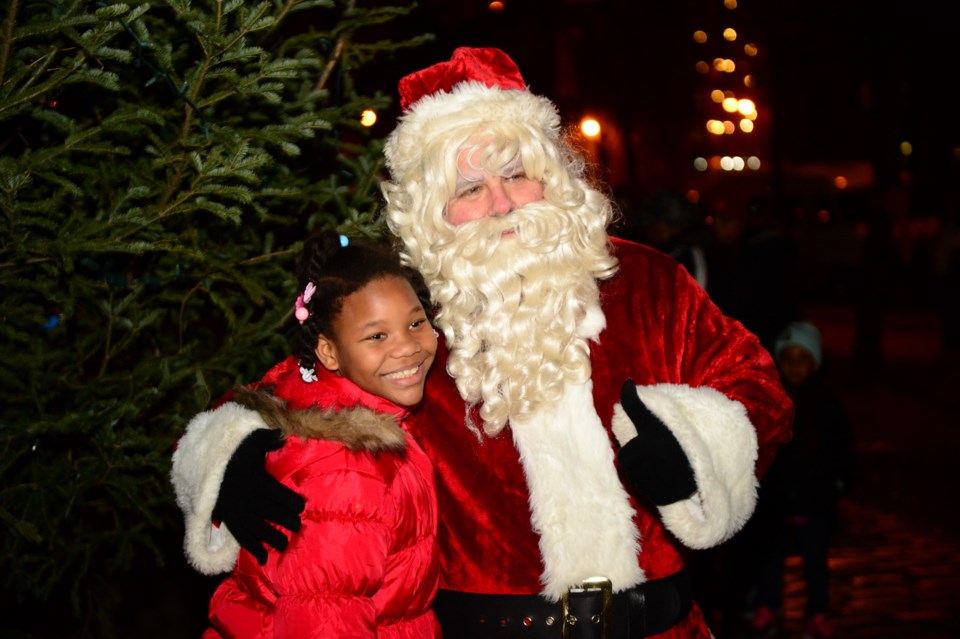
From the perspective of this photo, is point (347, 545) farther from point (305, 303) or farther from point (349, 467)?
point (305, 303)

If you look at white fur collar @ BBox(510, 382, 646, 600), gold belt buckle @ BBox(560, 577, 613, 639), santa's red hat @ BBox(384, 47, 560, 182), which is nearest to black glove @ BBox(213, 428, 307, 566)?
white fur collar @ BBox(510, 382, 646, 600)

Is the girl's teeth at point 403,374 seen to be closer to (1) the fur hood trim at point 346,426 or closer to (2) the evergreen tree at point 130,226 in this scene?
(1) the fur hood trim at point 346,426

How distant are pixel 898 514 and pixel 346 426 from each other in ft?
19.9

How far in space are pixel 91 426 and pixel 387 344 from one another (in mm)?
1189

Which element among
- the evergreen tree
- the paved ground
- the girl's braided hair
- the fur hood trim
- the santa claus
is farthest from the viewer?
the paved ground

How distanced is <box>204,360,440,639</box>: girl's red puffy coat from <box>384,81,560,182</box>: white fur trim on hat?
80 centimetres

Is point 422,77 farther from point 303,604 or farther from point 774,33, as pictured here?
point 774,33

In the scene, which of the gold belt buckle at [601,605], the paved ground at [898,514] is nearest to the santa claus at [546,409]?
the gold belt buckle at [601,605]

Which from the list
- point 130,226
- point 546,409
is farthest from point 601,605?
point 130,226

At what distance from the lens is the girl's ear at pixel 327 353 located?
8.49 feet

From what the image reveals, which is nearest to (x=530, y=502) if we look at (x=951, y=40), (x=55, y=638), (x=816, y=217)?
(x=55, y=638)

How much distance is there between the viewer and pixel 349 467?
227cm

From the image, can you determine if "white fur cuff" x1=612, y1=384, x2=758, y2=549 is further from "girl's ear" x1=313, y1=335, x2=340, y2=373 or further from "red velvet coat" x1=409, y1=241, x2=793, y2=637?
"girl's ear" x1=313, y1=335, x2=340, y2=373

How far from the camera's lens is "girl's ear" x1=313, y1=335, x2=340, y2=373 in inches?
102
